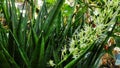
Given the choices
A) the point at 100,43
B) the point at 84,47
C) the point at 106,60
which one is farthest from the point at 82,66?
the point at 106,60

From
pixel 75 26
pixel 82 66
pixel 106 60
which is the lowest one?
pixel 106 60

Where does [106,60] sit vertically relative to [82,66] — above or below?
below

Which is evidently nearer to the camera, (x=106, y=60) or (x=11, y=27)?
(x=11, y=27)

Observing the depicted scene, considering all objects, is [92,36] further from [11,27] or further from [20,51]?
[11,27]

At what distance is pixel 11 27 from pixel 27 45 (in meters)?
0.08

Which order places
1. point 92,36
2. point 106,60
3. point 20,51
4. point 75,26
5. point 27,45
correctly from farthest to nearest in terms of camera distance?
point 106,60, point 75,26, point 27,45, point 20,51, point 92,36

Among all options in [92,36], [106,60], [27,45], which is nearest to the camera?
[92,36]

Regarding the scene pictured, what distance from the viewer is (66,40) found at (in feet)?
3.74

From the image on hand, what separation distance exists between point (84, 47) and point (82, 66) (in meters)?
0.21

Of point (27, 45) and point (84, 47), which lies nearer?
point (84, 47)

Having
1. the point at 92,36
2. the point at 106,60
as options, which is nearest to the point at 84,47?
the point at 92,36

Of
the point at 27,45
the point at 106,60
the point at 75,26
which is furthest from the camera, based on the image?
the point at 106,60

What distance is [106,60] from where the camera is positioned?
5.25ft

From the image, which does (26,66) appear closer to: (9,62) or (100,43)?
(9,62)
